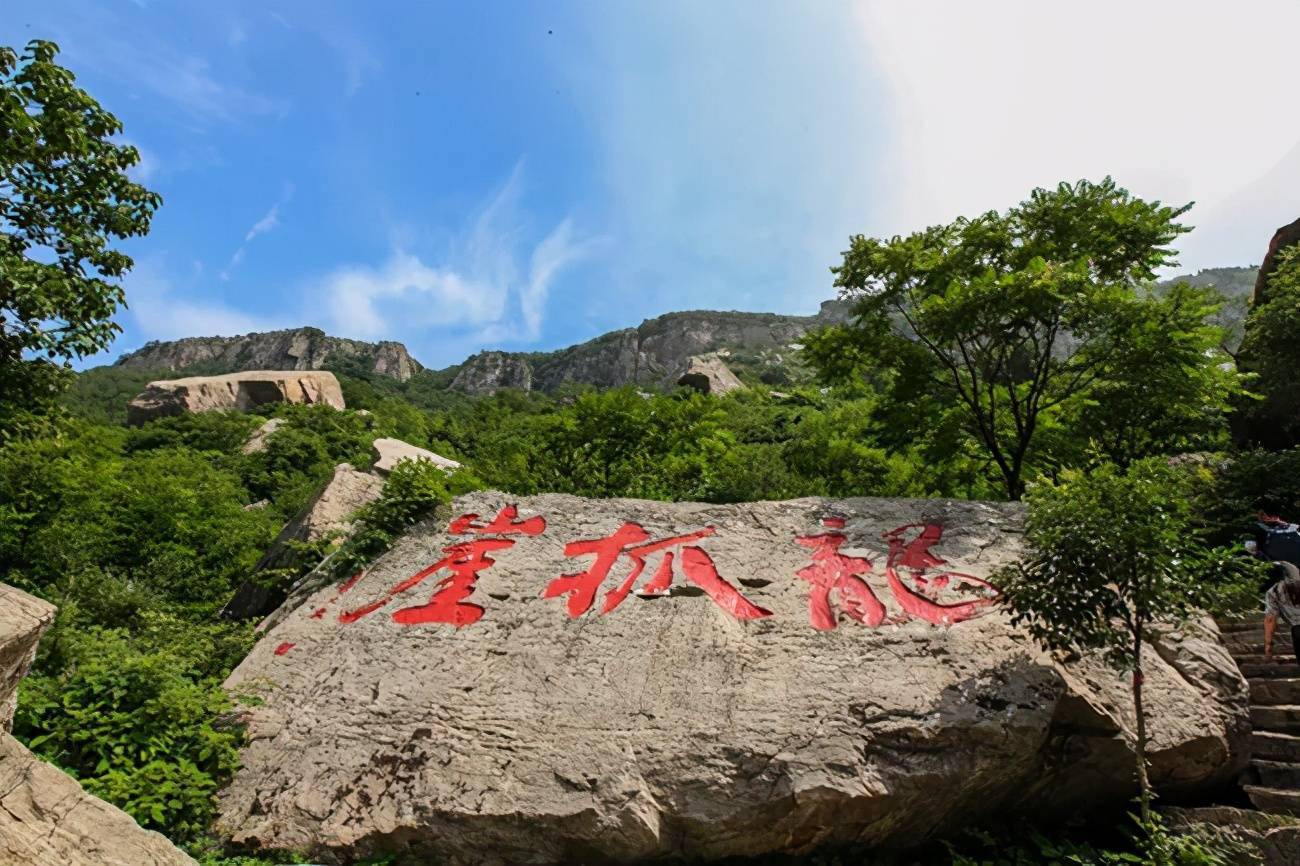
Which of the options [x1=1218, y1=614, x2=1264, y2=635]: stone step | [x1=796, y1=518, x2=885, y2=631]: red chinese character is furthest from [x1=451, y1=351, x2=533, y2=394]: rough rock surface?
[x1=1218, y1=614, x2=1264, y2=635]: stone step

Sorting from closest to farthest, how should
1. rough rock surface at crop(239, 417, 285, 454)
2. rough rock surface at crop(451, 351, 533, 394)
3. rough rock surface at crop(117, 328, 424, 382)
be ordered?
rough rock surface at crop(239, 417, 285, 454)
rough rock surface at crop(117, 328, 424, 382)
rough rock surface at crop(451, 351, 533, 394)

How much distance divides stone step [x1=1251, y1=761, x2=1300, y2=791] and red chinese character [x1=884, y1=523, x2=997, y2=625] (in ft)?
5.29

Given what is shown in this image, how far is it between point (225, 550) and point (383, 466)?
3387mm

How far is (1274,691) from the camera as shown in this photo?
458cm

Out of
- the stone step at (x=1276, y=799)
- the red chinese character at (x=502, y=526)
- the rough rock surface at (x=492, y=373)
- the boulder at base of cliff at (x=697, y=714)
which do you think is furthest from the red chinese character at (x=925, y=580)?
the rough rock surface at (x=492, y=373)

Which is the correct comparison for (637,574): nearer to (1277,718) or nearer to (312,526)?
(1277,718)

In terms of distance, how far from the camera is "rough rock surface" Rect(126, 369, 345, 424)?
30.2 m

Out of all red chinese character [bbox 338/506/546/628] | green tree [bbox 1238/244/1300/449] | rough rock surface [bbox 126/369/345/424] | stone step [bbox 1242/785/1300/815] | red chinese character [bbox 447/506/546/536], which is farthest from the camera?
rough rock surface [bbox 126/369/345/424]

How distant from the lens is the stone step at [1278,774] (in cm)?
385

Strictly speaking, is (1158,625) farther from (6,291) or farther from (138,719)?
(6,291)

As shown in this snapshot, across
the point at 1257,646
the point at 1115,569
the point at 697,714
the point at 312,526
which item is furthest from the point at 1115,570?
the point at 312,526

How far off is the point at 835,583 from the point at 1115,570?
1.70m

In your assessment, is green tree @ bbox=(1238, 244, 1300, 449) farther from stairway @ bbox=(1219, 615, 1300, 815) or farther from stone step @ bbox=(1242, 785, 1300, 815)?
stone step @ bbox=(1242, 785, 1300, 815)

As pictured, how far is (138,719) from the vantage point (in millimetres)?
3795
